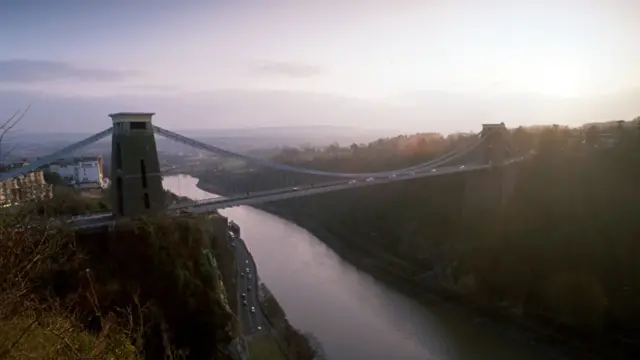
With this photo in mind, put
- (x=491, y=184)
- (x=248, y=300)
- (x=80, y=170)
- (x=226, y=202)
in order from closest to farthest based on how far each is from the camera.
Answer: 1. (x=226, y=202)
2. (x=248, y=300)
3. (x=491, y=184)
4. (x=80, y=170)

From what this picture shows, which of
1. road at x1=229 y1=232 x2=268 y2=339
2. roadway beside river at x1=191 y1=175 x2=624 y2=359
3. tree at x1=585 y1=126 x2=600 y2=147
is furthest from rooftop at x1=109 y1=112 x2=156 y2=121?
tree at x1=585 y1=126 x2=600 y2=147

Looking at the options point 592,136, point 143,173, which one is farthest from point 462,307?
point 592,136

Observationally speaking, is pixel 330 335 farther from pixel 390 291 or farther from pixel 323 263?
pixel 323 263

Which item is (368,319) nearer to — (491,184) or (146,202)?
(146,202)

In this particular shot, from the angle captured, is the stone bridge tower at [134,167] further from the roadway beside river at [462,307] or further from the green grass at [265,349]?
the roadway beside river at [462,307]

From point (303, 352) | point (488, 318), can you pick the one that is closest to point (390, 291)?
point (488, 318)

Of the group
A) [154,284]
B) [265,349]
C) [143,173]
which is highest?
[143,173]

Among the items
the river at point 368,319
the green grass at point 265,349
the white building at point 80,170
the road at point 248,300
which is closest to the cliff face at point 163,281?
Answer: the green grass at point 265,349

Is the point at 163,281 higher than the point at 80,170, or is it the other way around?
the point at 80,170

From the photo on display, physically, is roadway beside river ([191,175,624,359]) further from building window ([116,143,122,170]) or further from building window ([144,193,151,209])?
building window ([116,143,122,170])
